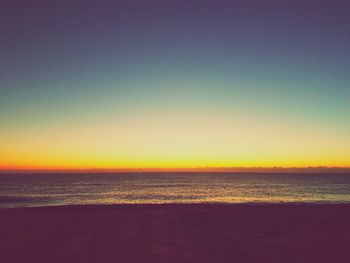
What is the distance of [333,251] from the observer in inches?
363

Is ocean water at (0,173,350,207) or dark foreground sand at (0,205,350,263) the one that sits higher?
dark foreground sand at (0,205,350,263)

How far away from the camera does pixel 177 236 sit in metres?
11.1

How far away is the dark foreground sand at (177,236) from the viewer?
8703 mm

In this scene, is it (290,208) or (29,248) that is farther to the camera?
(290,208)

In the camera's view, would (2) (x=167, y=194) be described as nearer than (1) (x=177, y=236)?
No

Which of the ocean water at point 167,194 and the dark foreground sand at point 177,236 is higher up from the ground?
the dark foreground sand at point 177,236

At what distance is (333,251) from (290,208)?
950 centimetres

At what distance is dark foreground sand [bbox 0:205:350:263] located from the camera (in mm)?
8703

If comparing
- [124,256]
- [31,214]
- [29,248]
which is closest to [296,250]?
[124,256]

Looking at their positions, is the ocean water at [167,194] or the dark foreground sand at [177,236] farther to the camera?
the ocean water at [167,194]

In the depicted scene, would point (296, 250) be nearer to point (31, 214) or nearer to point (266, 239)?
point (266, 239)

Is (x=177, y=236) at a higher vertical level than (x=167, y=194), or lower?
higher

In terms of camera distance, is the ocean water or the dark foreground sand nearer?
the dark foreground sand

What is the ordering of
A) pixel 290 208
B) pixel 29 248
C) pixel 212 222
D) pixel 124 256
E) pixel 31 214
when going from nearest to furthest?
1. pixel 124 256
2. pixel 29 248
3. pixel 212 222
4. pixel 31 214
5. pixel 290 208
